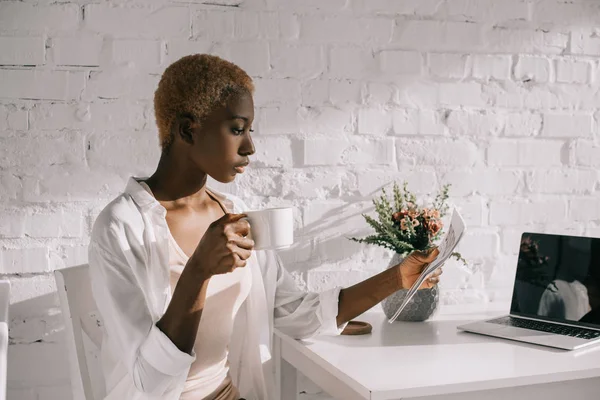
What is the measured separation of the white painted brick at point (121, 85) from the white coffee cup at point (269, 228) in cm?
66

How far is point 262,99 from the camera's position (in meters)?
1.84

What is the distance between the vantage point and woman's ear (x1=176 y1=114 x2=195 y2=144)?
53.6 inches

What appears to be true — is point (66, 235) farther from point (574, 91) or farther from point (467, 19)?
point (574, 91)

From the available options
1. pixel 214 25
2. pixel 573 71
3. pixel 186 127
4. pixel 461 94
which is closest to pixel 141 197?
pixel 186 127

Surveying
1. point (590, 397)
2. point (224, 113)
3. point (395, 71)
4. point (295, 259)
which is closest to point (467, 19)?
point (395, 71)

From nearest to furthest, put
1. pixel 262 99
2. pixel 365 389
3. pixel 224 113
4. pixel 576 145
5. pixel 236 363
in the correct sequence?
1. pixel 365 389
2. pixel 224 113
3. pixel 236 363
4. pixel 262 99
5. pixel 576 145

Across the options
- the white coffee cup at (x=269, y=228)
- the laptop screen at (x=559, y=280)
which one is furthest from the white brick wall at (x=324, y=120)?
the white coffee cup at (x=269, y=228)

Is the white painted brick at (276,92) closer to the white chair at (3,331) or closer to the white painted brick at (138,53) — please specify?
the white painted brick at (138,53)

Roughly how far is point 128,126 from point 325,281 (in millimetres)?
Answer: 660

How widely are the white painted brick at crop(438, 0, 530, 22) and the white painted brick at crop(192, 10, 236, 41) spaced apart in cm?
60

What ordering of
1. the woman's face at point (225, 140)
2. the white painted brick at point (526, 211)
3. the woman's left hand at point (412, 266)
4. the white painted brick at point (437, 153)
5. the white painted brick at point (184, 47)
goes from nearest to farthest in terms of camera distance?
the woman's face at point (225, 140) < the woman's left hand at point (412, 266) < the white painted brick at point (184, 47) < the white painted brick at point (437, 153) < the white painted brick at point (526, 211)

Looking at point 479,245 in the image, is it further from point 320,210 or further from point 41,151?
point 41,151

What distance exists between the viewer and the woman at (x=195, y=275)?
1.20m

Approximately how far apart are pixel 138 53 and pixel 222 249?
0.77 metres
